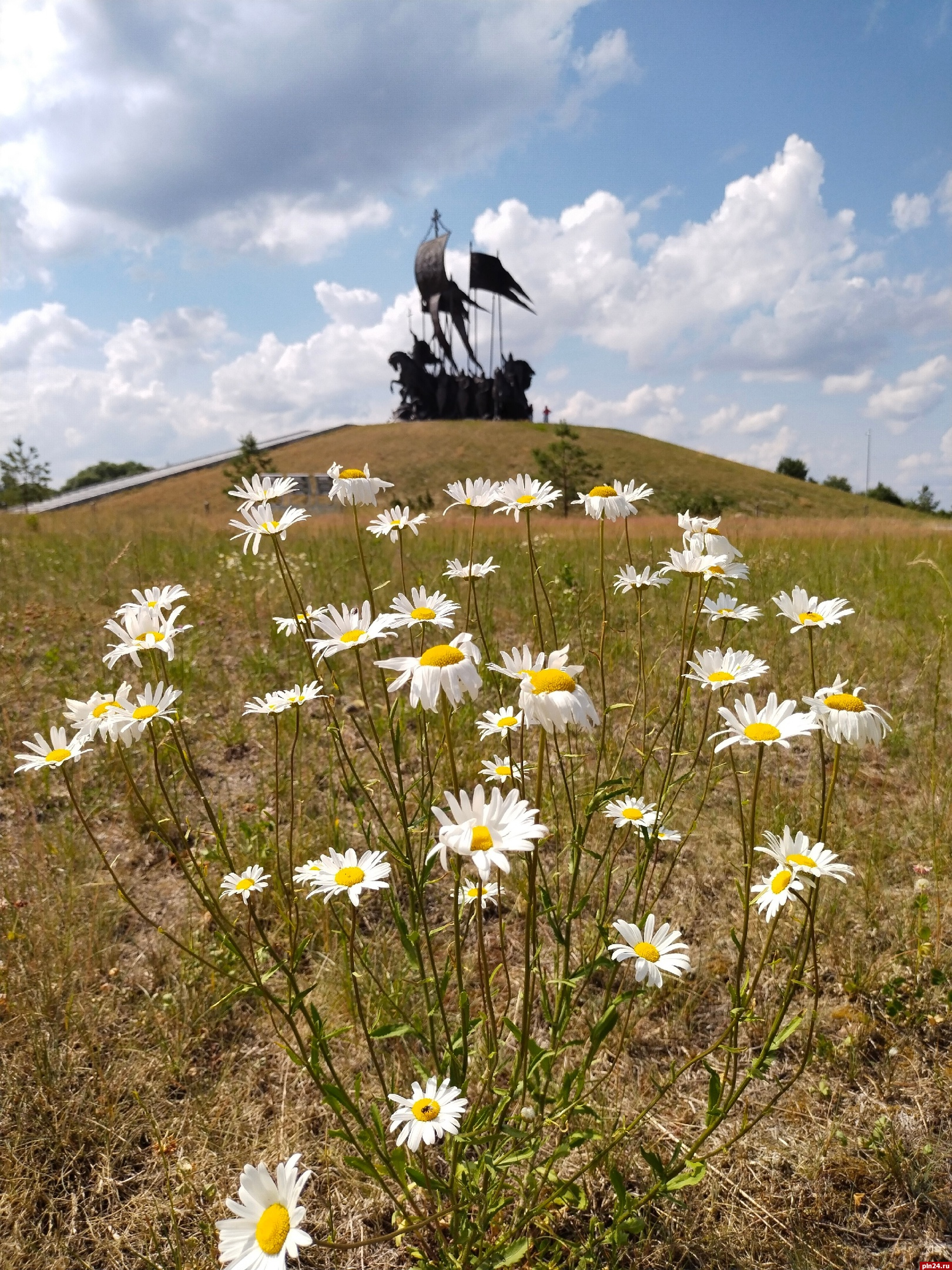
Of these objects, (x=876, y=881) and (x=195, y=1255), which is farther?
(x=876, y=881)

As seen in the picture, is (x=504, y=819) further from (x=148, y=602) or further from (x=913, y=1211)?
(x=913, y=1211)

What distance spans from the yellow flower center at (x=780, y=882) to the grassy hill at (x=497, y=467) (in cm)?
2631

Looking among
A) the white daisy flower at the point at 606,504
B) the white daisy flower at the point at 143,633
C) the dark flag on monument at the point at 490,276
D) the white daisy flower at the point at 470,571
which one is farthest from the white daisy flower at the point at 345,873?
the dark flag on monument at the point at 490,276

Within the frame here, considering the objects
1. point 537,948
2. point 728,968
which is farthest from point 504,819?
point 728,968

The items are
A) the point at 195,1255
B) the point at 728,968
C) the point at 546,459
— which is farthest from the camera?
the point at 546,459

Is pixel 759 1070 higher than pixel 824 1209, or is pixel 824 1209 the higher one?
pixel 759 1070

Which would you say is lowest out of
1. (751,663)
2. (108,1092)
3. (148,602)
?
(108,1092)

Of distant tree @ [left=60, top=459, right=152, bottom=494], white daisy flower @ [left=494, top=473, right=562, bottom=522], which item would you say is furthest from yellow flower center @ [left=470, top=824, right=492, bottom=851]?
distant tree @ [left=60, top=459, right=152, bottom=494]

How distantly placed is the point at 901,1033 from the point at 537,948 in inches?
48.1

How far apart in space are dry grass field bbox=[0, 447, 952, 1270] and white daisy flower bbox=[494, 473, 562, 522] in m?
0.76

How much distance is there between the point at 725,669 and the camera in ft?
5.11

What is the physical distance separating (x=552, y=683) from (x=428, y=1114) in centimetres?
78

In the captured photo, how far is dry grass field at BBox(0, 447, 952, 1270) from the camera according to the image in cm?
149

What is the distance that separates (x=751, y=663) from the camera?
158 cm
